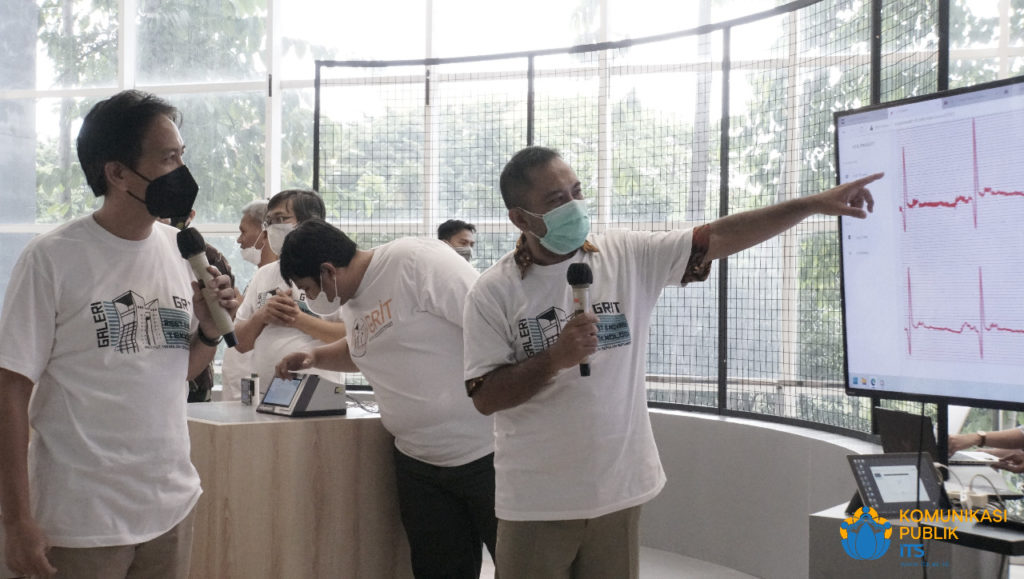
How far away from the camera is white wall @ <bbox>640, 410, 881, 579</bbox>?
3.69 m

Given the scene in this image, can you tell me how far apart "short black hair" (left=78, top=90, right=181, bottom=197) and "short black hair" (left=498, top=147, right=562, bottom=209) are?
0.80 meters

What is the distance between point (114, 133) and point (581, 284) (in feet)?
3.38

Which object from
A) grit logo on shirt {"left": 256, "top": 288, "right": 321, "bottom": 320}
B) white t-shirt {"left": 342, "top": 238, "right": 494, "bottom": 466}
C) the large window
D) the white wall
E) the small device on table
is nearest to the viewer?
white t-shirt {"left": 342, "top": 238, "right": 494, "bottom": 466}

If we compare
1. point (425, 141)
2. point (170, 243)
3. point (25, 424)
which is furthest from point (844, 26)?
point (25, 424)

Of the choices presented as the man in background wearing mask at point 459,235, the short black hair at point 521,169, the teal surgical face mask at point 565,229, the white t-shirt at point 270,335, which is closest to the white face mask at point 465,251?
the man in background wearing mask at point 459,235

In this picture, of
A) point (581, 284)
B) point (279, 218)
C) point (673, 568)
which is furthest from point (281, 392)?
point (673, 568)

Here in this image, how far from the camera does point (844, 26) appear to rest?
4.68 m

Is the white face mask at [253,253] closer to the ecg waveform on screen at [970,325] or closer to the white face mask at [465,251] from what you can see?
the white face mask at [465,251]

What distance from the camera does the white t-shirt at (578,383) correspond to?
6.55 feet

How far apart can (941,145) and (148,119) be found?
1661 mm

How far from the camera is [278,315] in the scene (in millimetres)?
3227

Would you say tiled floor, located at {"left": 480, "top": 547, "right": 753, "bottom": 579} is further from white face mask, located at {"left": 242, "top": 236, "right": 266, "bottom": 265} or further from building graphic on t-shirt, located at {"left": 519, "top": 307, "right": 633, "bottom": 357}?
building graphic on t-shirt, located at {"left": 519, "top": 307, "right": 633, "bottom": 357}

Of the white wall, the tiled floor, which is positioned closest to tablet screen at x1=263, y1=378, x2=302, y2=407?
the tiled floor

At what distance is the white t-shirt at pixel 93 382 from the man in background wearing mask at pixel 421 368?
87 cm
